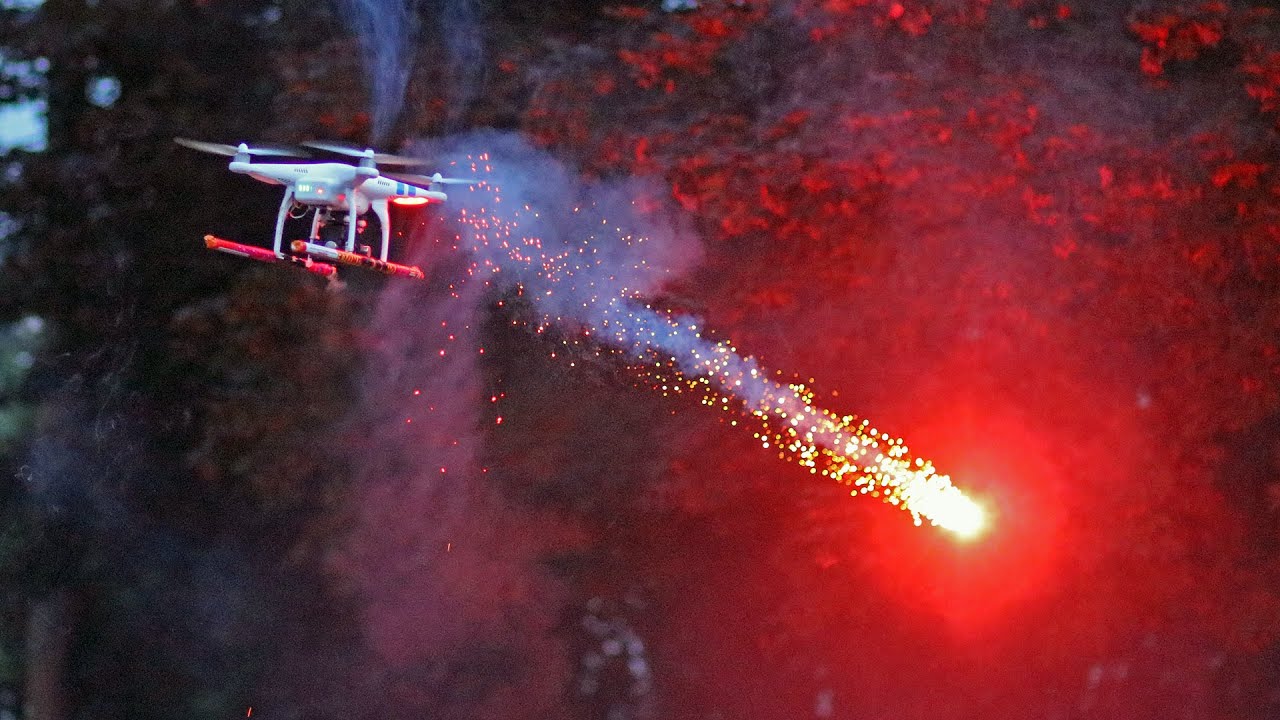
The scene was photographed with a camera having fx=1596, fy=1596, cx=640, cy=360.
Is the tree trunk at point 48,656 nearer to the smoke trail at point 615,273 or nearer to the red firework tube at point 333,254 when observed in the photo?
the smoke trail at point 615,273

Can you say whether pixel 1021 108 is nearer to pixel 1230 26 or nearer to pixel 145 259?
pixel 1230 26

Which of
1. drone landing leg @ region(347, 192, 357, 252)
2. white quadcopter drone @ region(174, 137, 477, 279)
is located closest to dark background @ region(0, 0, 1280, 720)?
white quadcopter drone @ region(174, 137, 477, 279)

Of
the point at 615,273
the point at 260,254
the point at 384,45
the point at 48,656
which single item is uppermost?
the point at 260,254

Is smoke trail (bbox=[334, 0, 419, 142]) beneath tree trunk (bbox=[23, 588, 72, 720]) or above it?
above

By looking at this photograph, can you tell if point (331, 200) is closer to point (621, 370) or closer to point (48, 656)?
point (621, 370)

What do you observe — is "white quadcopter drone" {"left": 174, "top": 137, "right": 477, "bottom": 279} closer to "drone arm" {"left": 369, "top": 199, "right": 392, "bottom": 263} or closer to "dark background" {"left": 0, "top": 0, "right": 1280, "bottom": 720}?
"drone arm" {"left": 369, "top": 199, "right": 392, "bottom": 263}

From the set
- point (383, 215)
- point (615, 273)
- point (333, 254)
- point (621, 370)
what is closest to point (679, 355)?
point (621, 370)

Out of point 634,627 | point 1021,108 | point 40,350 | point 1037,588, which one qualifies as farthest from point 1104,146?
point 40,350
